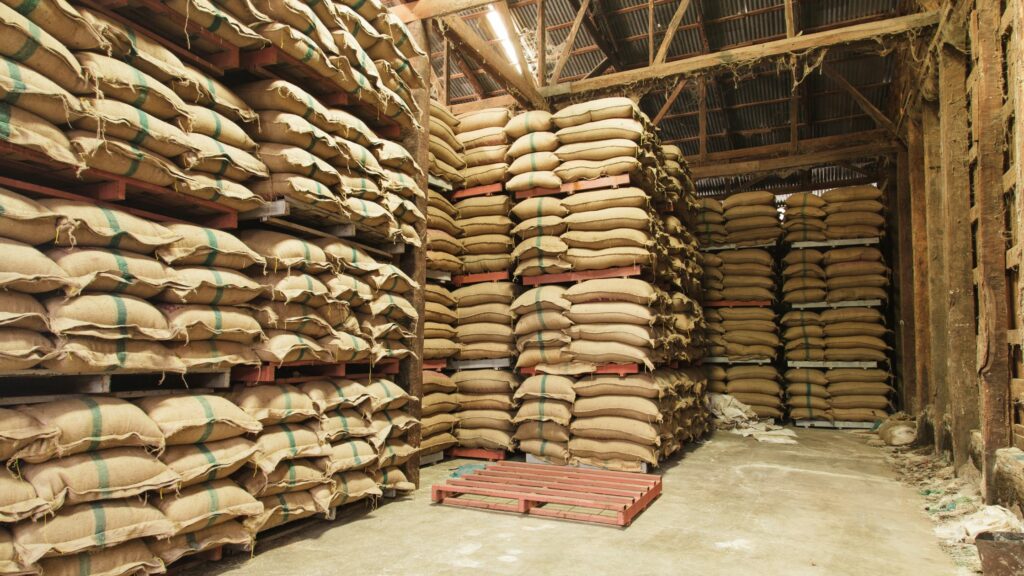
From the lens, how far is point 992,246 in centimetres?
572

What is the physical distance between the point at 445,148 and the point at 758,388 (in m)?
7.21

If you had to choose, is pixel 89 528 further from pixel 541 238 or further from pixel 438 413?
pixel 541 238

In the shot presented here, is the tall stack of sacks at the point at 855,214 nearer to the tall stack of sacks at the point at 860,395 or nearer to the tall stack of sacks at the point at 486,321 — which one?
the tall stack of sacks at the point at 860,395

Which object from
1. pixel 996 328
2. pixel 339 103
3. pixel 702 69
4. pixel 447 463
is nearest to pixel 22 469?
pixel 339 103

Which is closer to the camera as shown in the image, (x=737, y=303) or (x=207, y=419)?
(x=207, y=419)

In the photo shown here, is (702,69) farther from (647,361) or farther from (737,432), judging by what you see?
(737,432)

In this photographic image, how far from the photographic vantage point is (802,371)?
11664 millimetres

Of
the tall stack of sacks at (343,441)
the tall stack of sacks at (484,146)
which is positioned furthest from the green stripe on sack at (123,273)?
the tall stack of sacks at (484,146)

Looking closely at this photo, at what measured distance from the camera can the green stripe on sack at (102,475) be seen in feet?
11.0

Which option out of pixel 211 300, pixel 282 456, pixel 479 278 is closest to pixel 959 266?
pixel 479 278

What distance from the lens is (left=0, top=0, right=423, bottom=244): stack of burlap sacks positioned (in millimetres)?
3354

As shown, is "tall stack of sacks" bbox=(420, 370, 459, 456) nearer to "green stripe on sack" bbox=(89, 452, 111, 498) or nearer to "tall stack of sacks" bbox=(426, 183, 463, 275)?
"tall stack of sacks" bbox=(426, 183, 463, 275)

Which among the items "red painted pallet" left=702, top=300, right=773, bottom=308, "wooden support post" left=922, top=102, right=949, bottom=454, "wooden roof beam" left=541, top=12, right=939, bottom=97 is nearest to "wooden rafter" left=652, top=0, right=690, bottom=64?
"wooden roof beam" left=541, top=12, right=939, bottom=97

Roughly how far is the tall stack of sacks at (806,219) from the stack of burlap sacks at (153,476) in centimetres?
992
